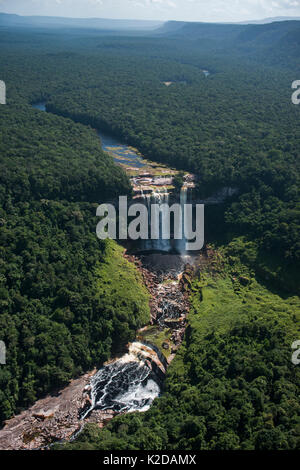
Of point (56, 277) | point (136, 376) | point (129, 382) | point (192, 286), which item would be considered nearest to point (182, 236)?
point (192, 286)

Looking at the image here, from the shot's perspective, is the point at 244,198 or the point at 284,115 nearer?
the point at 244,198

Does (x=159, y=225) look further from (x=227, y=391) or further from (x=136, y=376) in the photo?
(x=227, y=391)

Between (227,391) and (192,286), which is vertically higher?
(192,286)

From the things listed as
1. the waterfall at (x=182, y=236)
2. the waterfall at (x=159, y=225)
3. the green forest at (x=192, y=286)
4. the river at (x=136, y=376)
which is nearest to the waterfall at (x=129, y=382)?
the river at (x=136, y=376)

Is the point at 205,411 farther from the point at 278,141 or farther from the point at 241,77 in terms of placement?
the point at 241,77

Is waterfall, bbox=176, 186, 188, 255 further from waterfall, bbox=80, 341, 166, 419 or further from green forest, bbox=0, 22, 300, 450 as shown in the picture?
waterfall, bbox=80, 341, 166, 419

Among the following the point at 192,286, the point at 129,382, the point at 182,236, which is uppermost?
the point at 182,236

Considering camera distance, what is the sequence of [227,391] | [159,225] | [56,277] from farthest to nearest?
[159,225]
[56,277]
[227,391]

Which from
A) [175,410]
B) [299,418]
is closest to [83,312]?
[175,410]
